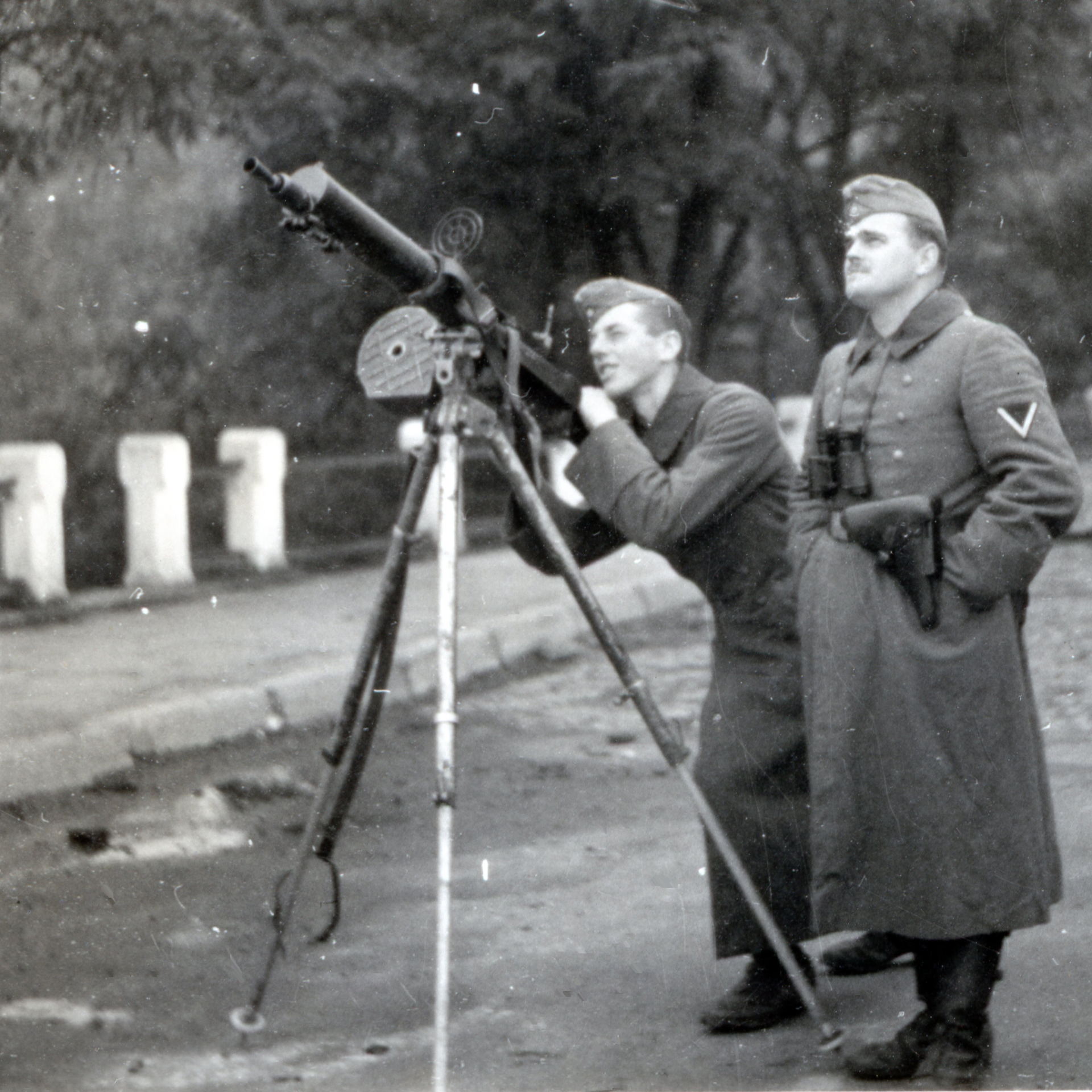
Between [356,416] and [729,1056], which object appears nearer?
[729,1056]

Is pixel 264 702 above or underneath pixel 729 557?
underneath

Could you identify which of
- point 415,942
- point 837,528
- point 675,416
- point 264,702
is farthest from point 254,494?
point 837,528

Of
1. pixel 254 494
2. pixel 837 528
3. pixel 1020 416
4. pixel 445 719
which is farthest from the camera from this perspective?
pixel 254 494

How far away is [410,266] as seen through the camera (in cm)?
298

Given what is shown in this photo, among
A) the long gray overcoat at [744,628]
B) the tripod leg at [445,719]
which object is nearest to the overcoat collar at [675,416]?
the long gray overcoat at [744,628]

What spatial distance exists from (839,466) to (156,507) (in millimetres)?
6514

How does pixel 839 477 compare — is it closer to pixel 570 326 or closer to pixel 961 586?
pixel 961 586

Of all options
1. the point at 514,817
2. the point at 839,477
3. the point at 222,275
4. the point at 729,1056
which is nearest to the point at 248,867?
the point at 514,817

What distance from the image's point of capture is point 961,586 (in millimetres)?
2963

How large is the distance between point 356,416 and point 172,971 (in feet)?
27.7

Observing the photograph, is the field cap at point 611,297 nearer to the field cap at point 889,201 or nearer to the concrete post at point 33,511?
the field cap at point 889,201

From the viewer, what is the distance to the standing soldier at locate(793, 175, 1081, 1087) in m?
2.95

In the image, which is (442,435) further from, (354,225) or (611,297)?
(611,297)

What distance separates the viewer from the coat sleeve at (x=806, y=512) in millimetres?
3203
